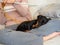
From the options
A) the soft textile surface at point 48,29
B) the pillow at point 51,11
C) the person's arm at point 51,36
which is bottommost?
the person's arm at point 51,36

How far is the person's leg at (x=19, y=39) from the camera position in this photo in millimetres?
1375

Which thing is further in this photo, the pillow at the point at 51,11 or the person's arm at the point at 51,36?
the pillow at the point at 51,11

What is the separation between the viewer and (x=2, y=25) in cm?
190

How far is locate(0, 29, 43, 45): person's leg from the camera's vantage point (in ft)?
Answer: 4.51

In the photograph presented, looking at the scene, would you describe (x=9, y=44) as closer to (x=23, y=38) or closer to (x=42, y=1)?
(x=23, y=38)

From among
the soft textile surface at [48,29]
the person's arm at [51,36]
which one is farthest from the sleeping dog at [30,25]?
Answer: the person's arm at [51,36]

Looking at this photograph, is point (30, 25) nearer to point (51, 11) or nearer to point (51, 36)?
point (51, 36)

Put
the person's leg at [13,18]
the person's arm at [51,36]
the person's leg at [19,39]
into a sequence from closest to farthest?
the person's leg at [19,39] < the person's arm at [51,36] < the person's leg at [13,18]

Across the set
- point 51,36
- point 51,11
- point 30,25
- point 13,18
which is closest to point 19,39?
point 51,36

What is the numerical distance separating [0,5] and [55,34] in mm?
849

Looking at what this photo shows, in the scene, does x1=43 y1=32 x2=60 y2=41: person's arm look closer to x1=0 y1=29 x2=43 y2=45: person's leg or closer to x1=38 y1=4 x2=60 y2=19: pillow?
x1=0 y1=29 x2=43 y2=45: person's leg

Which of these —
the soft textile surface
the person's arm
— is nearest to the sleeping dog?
the soft textile surface

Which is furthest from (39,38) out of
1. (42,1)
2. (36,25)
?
(42,1)

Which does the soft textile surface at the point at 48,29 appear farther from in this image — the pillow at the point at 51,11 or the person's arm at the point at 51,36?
the pillow at the point at 51,11
